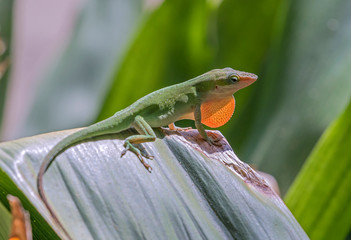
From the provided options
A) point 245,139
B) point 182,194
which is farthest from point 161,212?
point 245,139

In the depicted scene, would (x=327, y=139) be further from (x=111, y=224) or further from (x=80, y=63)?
(x=80, y=63)

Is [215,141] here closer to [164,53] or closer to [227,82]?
[227,82]

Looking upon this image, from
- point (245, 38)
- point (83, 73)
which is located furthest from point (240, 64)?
point (83, 73)

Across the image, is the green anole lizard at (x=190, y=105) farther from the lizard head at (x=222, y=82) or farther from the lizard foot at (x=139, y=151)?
the lizard foot at (x=139, y=151)

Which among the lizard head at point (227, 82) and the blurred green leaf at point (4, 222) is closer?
the blurred green leaf at point (4, 222)

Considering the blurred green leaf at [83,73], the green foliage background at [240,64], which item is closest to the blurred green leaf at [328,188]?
the green foliage background at [240,64]

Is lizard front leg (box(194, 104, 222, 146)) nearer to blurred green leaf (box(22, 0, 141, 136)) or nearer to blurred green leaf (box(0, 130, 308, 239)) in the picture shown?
blurred green leaf (box(0, 130, 308, 239))

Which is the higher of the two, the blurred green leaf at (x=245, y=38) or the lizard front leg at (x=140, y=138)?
the blurred green leaf at (x=245, y=38)
